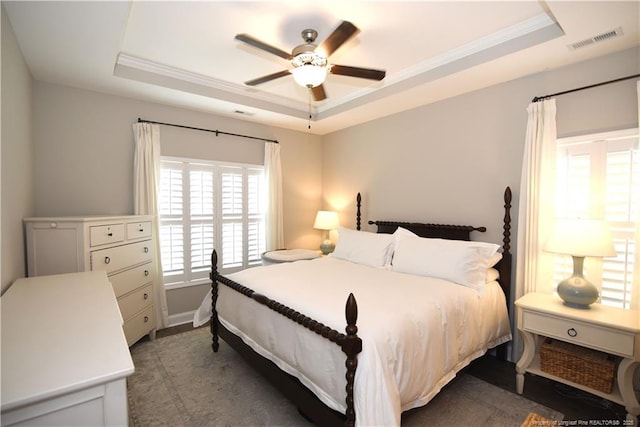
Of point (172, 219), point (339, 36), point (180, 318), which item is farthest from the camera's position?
point (180, 318)

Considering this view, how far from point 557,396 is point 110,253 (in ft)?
12.8

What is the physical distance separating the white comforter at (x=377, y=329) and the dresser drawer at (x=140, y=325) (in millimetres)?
591

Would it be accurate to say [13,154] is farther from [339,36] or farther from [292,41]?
[339,36]

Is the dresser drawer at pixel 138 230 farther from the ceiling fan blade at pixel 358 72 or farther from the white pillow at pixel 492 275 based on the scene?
the white pillow at pixel 492 275

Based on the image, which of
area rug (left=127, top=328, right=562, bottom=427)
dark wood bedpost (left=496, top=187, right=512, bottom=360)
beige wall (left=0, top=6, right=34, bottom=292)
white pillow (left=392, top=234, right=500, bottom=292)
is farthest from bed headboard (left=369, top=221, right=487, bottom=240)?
beige wall (left=0, top=6, right=34, bottom=292)

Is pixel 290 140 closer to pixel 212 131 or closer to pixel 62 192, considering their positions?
pixel 212 131

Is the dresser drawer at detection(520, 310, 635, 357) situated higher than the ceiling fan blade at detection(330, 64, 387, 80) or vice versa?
the ceiling fan blade at detection(330, 64, 387, 80)

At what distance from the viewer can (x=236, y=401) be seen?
231cm

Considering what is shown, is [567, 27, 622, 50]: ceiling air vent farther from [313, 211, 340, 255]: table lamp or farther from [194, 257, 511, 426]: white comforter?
[313, 211, 340, 255]: table lamp

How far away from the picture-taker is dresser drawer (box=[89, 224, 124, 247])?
2.57 meters

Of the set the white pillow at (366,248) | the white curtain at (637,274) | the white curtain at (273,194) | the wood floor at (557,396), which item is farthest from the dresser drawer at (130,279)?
the white curtain at (637,274)

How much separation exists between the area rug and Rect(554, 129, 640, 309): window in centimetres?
110

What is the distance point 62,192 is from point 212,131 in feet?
5.74

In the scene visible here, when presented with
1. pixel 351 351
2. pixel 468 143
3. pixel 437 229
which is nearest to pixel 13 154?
pixel 351 351
